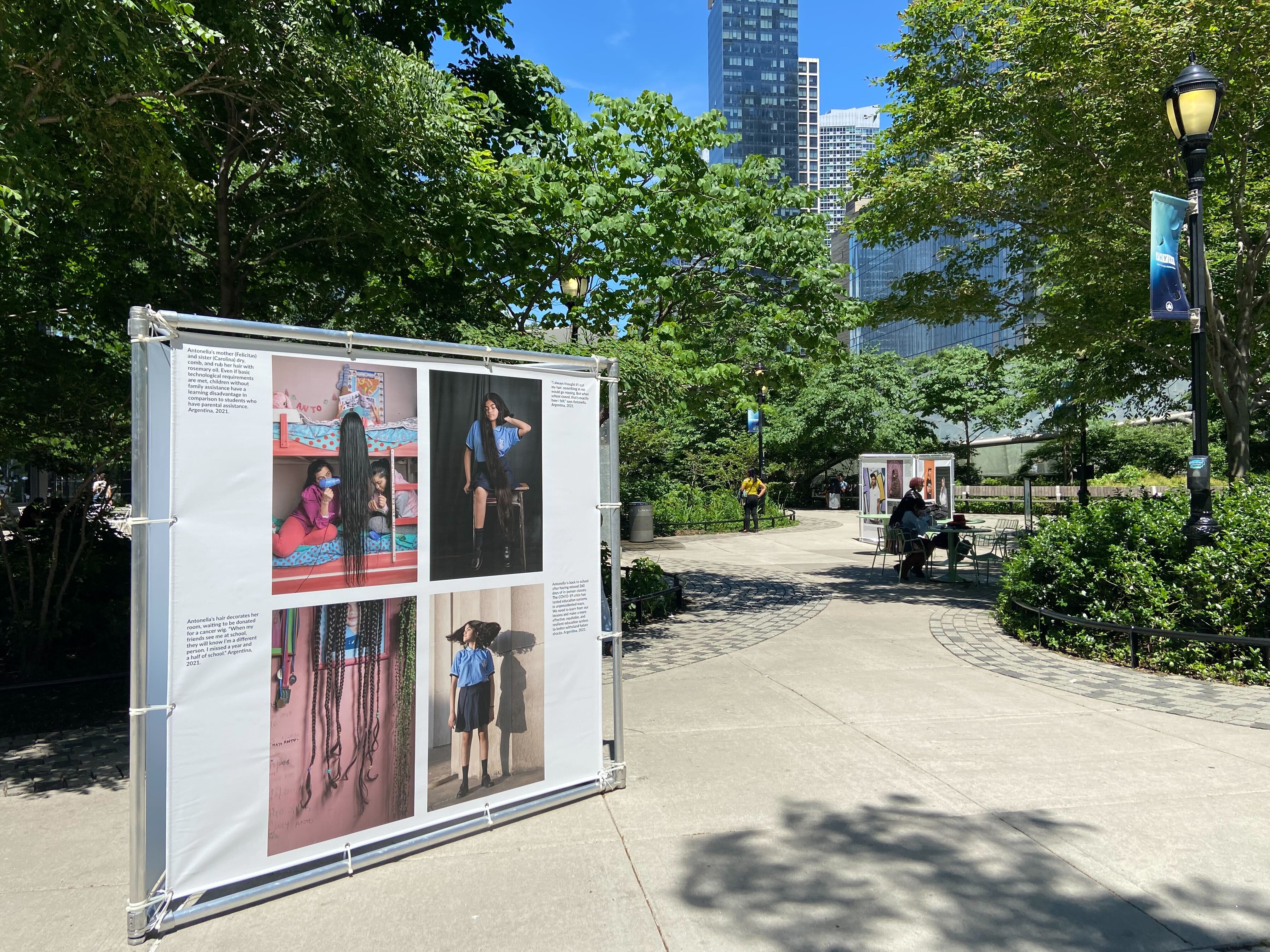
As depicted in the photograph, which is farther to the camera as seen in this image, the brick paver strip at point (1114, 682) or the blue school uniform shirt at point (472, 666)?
the brick paver strip at point (1114, 682)

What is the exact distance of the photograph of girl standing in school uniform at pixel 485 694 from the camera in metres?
4.02

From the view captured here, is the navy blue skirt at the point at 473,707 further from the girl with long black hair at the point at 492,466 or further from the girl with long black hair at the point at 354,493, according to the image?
the girl with long black hair at the point at 354,493

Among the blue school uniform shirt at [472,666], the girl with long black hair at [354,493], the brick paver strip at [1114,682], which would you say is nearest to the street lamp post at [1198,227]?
the brick paver strip at [1114,682]

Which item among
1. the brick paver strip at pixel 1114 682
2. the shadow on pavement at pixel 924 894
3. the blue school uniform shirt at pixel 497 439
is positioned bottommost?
the shadow on pavement at pixel 924 894

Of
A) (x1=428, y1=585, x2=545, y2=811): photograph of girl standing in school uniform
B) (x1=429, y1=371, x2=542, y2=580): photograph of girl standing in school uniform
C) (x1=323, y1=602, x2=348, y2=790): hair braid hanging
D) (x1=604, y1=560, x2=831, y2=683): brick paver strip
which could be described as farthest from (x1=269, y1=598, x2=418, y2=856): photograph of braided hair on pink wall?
(x1=604, y1=560, x2=831, y2=683): brick paver strip

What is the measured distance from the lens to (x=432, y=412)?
13.0ft

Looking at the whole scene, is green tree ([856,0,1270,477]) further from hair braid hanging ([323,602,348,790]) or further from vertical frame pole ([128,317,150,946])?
vertical frame pole ([128,317,150,946])

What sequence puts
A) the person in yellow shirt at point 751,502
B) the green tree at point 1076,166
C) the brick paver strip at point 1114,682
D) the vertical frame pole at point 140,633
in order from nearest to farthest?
1. the vertical frame pole at point 140,633
2. the brick paver strip at point 1114,682
3. the green tree at point 1076,166
4. the person in yellow shirt at point 751,502

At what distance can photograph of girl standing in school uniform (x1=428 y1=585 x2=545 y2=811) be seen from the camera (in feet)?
13.2

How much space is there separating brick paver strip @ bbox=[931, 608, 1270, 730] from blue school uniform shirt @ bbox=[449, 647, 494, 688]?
5033 millimetres

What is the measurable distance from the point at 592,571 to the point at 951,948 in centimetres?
242

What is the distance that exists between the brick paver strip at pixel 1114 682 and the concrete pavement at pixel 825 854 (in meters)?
0.27

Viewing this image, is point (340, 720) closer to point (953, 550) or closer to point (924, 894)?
point (924, 894)

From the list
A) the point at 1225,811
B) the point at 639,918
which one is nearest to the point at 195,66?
the point at 639,918
